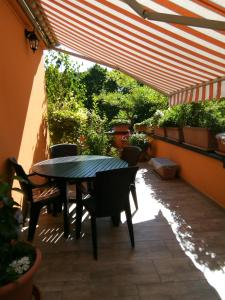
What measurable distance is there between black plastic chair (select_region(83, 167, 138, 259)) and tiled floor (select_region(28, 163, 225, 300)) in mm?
410

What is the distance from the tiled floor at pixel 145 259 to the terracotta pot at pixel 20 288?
65 cm

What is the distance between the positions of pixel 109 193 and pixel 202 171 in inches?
134

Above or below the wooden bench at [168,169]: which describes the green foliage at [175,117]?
above

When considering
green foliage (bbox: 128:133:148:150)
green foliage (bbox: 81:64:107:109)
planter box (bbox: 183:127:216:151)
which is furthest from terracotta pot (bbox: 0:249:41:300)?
green foliage (bbox: 81:64:107:109)

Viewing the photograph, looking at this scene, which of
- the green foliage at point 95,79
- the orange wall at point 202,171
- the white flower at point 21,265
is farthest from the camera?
the green foliage at point 95,79

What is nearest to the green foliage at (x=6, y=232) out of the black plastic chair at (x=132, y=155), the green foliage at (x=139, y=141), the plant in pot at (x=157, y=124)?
the black plastic chair at (x=132, y=155)

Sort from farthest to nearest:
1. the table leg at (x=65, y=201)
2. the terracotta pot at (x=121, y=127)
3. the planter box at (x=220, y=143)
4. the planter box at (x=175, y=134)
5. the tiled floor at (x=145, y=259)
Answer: the terracotta pot at (x=121, y=127) → the planter box at (x=175, y=134) → the planter box at (x=220, y=143) → the table leg at (x=65, y=201) → the tiled floor at (x=145, y=259)

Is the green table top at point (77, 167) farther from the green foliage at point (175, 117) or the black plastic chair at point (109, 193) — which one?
the green foliage at point (175, 117)

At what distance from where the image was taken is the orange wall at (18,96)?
4.53 metres

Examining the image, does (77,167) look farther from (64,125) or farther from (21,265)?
(64,125)

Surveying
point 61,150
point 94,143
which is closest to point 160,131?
point 94,143

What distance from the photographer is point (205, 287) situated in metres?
3.12

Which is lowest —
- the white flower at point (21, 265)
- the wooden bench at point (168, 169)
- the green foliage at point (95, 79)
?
the wooden bench at point (168, 169)

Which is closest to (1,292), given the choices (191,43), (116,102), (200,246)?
(200,246)
